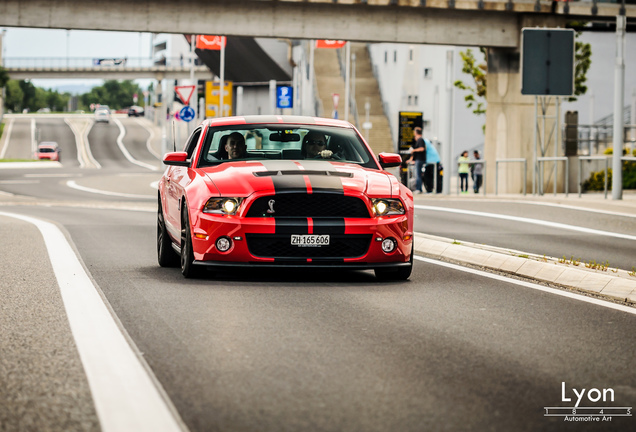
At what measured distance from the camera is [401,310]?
8.27 meters

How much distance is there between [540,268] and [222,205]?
3307 mm

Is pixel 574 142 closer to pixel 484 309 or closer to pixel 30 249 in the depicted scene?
pixel 30 249

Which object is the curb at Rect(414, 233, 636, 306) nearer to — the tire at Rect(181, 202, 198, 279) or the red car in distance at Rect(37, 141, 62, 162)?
the tire at Rect(181, 202, 198, 279)

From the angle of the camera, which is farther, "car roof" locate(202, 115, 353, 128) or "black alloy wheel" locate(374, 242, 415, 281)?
"car roof" locate(202, 115, 353, 128)

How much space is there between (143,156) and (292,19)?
60992 millimetres

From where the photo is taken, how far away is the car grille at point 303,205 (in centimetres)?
959

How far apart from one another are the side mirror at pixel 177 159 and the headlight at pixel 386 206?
85.7 inches

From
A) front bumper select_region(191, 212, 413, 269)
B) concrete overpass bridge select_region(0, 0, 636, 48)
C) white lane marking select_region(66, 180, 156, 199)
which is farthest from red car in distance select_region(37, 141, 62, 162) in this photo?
front bumper select_region(191, 212, 413, 269)

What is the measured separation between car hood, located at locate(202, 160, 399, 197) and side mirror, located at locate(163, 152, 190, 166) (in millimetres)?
550

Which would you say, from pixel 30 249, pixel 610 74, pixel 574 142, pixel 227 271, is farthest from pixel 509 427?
pixel 610 74

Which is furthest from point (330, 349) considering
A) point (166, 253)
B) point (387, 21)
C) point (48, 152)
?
point (48, 152)

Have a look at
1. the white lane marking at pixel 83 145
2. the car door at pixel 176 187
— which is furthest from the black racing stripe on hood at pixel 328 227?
the white lane marking at pixel 83 145

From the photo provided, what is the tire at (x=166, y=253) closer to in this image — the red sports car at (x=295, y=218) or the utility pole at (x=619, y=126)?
the red sports car at (x=295, y=218)

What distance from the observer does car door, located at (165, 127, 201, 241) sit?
1060cm
